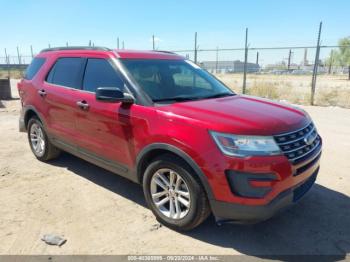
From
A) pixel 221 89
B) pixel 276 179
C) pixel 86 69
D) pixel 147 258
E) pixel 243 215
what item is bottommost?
pixel 147 258

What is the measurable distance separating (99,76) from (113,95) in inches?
31.0

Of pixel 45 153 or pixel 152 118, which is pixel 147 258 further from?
pixel 45 153

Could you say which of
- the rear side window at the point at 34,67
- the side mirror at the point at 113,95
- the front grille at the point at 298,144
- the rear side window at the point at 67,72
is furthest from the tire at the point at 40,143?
the front grille at the point at 298,144

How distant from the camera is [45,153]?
5.33m

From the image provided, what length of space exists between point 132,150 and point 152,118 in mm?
512

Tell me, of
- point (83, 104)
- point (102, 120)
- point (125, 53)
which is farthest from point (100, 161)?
point (125, 53)

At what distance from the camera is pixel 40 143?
5.45 m

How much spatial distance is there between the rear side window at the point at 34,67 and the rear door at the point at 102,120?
1465 mm

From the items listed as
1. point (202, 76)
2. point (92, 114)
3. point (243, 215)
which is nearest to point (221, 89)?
point (202, 76)

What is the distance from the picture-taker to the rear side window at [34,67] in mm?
Answer: 5305

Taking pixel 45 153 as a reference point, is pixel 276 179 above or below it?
above

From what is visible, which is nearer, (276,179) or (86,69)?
(276,179)

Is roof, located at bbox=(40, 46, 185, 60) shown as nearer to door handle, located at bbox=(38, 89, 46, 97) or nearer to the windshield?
the windshield

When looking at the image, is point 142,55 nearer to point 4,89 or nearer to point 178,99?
point 178,99
